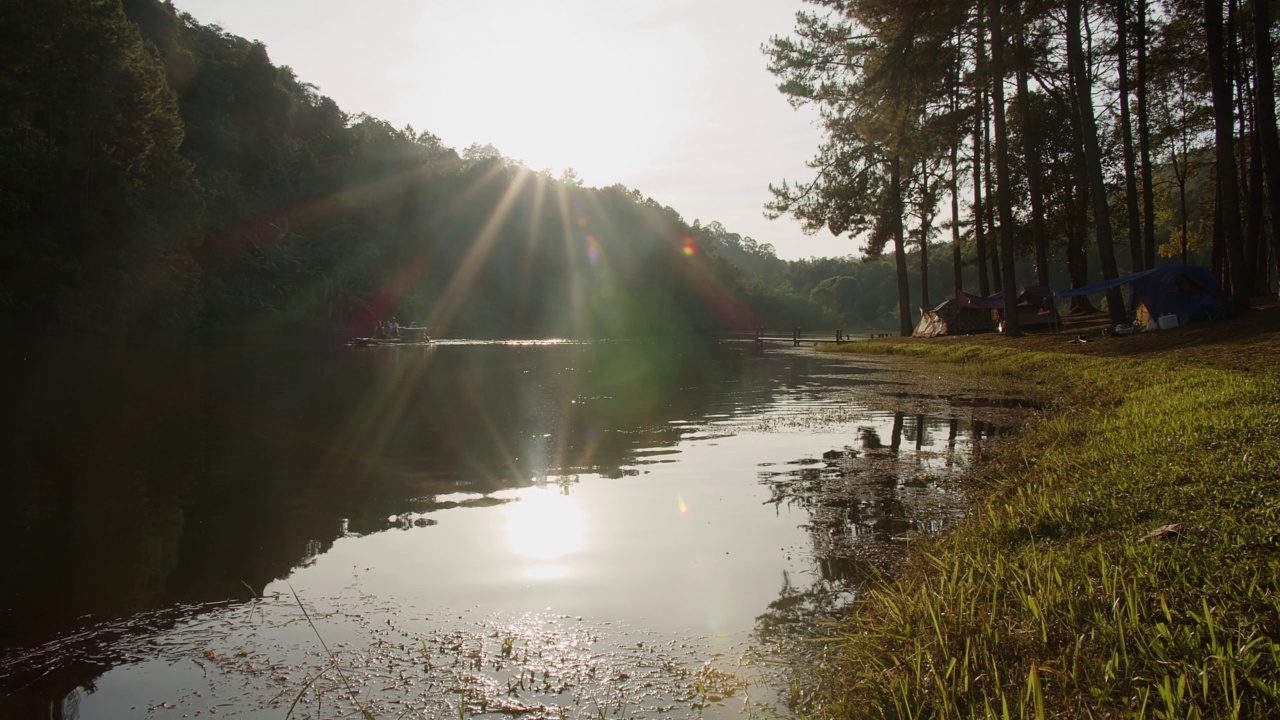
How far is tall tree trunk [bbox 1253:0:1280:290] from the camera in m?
19.6

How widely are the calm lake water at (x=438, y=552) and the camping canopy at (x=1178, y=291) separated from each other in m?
12.9

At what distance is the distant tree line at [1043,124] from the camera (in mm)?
25438

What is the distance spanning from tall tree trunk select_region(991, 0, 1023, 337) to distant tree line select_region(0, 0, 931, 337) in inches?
1497

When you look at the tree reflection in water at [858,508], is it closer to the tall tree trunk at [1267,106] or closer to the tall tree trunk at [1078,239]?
the tall tree trunk at [1267,106]

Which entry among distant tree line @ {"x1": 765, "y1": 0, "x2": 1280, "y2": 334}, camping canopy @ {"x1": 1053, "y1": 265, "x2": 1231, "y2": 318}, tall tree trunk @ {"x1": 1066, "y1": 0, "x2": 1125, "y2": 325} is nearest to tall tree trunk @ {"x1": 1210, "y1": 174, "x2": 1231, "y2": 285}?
distant tree line @ {"x1": 765, "y1": 0, "x2": 1280, "y2": 334}

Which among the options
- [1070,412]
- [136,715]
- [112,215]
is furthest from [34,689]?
[112,215]

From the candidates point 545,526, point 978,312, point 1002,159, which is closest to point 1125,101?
point 1002,159

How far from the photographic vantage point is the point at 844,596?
19.8 feet

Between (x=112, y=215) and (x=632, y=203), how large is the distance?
85.2 metres

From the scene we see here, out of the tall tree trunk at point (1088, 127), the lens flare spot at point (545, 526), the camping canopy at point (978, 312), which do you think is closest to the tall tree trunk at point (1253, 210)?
the tall tree trunk at point (1088, 127)

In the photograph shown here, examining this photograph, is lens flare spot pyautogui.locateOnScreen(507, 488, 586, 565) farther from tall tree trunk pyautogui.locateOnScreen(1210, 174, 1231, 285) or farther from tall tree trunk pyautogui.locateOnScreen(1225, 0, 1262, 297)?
tall tree trunk pyautogui.locateOnScreen(1210, 174, 1231, 285)

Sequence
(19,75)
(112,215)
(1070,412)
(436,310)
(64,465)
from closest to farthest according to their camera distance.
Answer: (64,465)
(1070,412)
(19,75)
(112,215)
(436,310)

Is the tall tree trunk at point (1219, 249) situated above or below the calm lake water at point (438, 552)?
above

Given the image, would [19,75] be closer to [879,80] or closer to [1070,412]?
[879,80]
